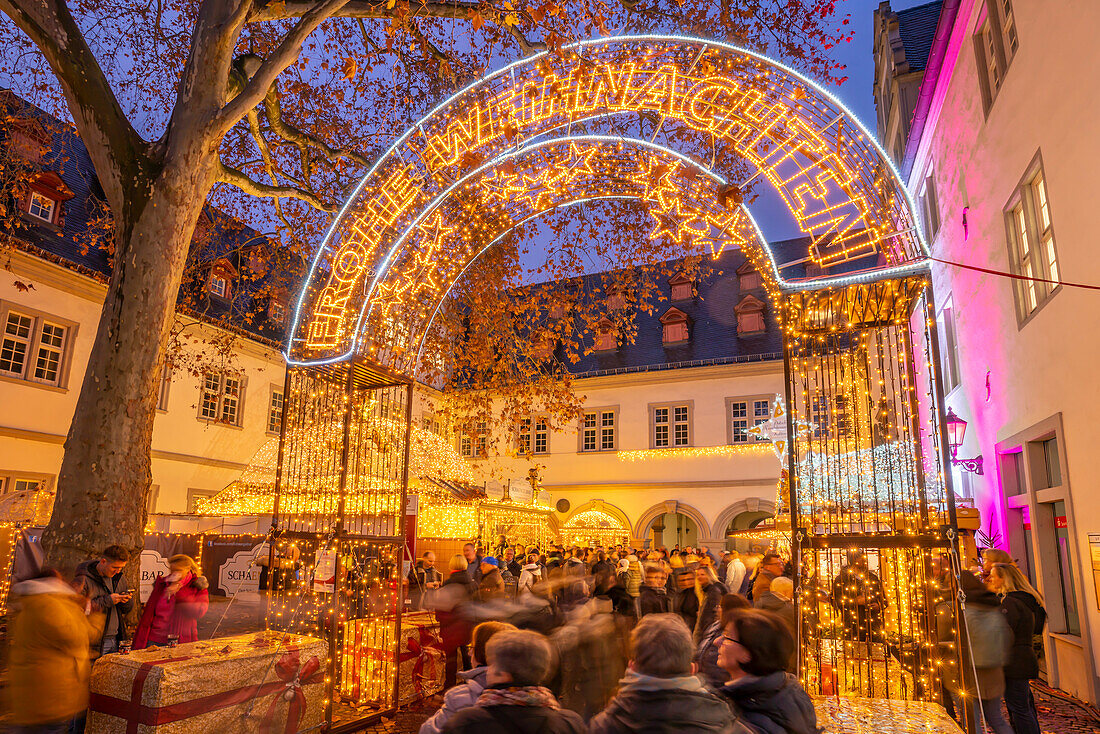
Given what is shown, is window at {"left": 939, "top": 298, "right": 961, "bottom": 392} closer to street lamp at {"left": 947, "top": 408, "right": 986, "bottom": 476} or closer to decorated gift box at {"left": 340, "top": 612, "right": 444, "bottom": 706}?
street lamp at {"left": 947, "top": 408, "right": 986, "bottom": 476}

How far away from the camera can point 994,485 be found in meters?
12.1

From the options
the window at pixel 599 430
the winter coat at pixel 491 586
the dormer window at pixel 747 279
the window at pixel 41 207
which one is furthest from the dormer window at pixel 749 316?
the winter coat at pixel 491 586

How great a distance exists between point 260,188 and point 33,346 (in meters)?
10.6

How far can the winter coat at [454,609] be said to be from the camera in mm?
7434

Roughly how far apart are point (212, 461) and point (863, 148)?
2141cm

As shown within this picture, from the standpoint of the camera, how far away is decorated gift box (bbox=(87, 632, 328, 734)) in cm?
526

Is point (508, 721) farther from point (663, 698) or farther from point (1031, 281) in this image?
point (1031, 281)

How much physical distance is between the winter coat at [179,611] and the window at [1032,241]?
31.9 ft

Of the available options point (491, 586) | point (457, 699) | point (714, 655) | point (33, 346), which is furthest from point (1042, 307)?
point (33, 346)

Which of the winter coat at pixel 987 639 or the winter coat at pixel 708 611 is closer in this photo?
the winter coat at pixel 987 639

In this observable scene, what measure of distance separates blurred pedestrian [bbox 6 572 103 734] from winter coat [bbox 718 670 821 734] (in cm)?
400

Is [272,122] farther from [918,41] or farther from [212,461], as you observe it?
[918,41]

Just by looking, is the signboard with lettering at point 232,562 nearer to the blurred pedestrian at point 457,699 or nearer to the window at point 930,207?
the blurred pedestrian at point 457,699

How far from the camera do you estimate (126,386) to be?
7.90m
